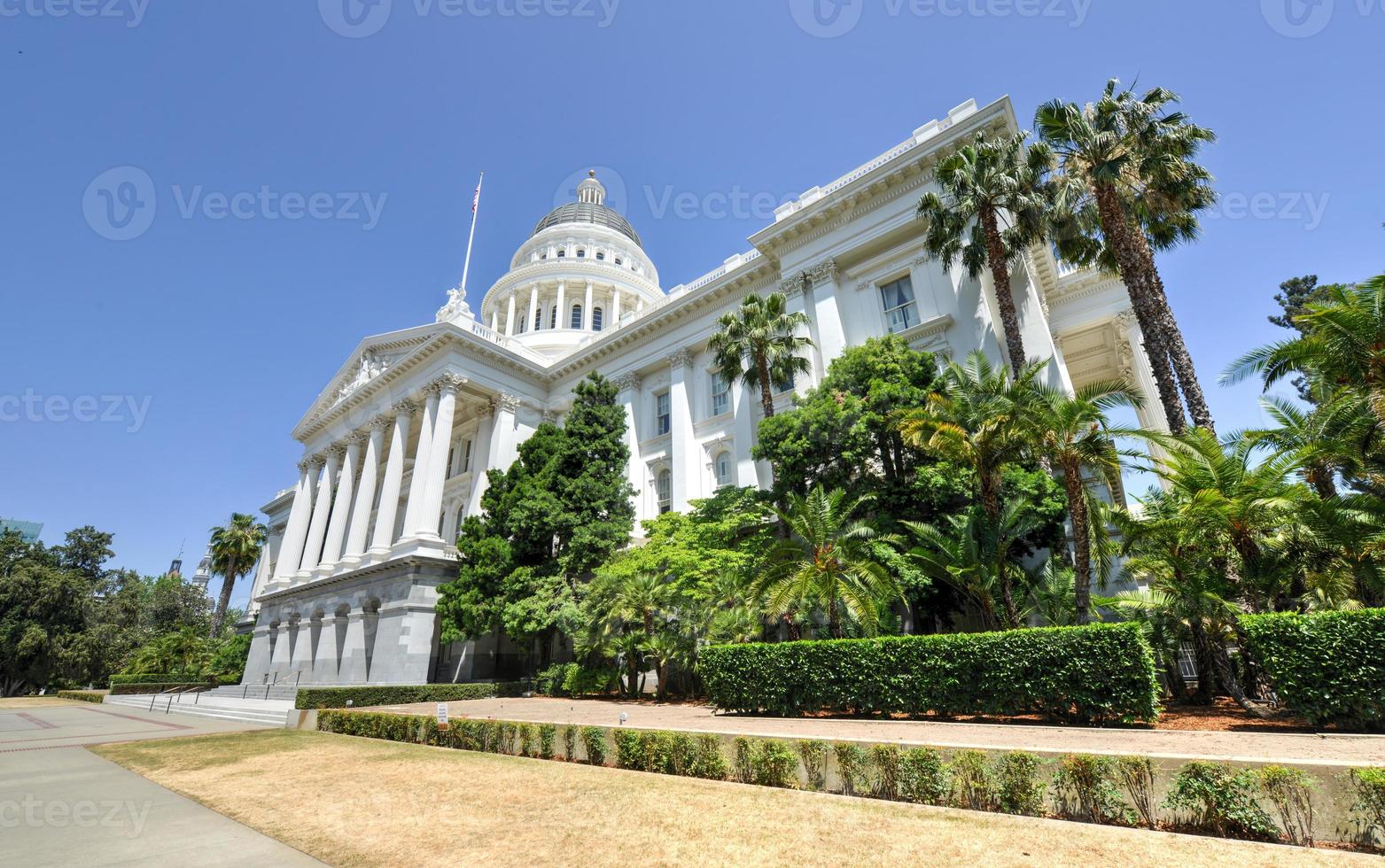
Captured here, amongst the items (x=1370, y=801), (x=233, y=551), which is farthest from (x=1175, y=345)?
(x=233, y=551)

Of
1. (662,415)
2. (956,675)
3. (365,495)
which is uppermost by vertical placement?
(662,415)

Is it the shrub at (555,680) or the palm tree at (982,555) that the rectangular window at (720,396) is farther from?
the palm tree at (982,555)

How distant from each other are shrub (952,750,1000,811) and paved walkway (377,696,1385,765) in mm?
373

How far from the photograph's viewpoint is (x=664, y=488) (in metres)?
31.9

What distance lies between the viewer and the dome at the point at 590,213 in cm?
6312

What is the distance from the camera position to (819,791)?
24.0 ft

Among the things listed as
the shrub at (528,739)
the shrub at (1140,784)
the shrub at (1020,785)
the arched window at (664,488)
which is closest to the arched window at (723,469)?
the arched window at (664,488)

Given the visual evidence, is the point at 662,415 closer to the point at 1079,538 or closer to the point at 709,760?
the point at 1079,538

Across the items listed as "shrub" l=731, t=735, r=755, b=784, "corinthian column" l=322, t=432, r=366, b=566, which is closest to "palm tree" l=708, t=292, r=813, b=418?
"shrub" l=731, t=735, r=755, b=784

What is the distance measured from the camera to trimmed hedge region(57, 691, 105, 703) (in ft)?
112

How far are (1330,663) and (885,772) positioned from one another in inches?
321

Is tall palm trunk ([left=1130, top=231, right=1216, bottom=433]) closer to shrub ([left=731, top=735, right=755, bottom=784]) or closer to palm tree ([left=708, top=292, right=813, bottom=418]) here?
palm tree ([left=708, top=292, right=813, bottom=418])

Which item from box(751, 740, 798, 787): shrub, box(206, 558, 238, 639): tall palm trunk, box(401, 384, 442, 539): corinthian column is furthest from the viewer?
box(206, 558, 238, 639): tall palm trunk

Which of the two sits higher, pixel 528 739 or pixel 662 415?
pixel 662 415
